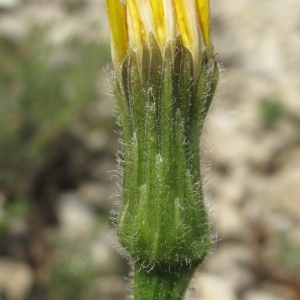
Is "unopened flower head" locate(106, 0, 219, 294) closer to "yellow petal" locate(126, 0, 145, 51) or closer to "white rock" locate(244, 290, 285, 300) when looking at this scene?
"yellow petal" locate(126, 0, 145, 51)

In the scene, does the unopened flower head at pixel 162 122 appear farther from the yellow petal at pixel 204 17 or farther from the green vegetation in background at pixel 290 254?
the green vegetation in background at pixel 290 254

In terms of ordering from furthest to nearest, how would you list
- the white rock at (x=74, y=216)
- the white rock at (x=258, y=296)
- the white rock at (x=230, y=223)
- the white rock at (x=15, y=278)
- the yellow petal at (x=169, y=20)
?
the white rock at (x=230, y=223) → the white rock at (x=74, y=216) → the white rock at (x=258, y=296) → the white rock at (x=15, y=278) → the yellow petal at (x=169, y=20)

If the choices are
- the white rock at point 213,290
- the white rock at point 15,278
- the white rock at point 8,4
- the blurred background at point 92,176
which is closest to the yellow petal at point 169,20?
the blurred background at point 92,176

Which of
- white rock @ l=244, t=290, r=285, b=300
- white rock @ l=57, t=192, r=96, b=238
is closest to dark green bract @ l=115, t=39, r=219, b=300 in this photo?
white rock @ l=244, t=290, r=285, b=300

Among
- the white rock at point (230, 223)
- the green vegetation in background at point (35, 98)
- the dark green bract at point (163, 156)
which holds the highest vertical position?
the green vegetation in background at point (35, 98)

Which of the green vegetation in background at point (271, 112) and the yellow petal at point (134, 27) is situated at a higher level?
the green vegetation in background at point (271, 112)

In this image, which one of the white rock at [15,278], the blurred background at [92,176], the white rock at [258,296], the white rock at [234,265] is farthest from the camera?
the white rock at [234,265]

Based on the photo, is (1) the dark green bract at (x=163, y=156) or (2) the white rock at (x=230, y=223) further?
(2) the white rock at (x=230, y=223)
